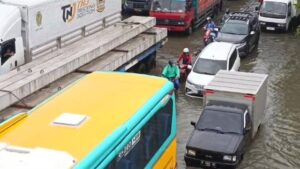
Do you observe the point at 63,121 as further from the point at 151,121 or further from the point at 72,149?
the point at 151,121

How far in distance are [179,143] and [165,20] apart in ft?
42.3

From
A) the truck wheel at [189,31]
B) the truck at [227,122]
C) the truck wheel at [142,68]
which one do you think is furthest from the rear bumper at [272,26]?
the truck at [227,122]

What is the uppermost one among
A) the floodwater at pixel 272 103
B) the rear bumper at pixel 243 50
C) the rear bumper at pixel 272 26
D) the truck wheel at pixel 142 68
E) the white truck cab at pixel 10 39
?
the white truck cab at pixel 10 39

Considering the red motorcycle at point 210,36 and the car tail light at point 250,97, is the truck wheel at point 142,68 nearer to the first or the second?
the red motorcycle at point 210,36

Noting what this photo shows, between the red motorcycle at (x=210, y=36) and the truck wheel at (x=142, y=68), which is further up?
the red motorcycle at (x=210, y=36)

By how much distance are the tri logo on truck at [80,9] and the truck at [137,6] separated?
31.0 ft

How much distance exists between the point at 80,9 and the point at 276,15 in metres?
12.3

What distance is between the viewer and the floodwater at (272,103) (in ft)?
47.0

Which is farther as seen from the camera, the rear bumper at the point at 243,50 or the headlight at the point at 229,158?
the rear bumper at the point at 243,50

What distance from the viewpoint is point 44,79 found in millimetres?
14711

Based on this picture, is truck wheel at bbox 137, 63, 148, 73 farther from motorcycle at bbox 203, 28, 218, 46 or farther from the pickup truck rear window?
the pickup truck rear window

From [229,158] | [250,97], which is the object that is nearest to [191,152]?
[229,158]

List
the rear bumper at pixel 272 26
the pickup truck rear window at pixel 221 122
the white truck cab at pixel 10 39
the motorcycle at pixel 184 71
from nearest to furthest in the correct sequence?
1. the pickup truck rear window at pixel 221 122
2. the white truck cab at pixel 10 39
3. the motorcycle at pixel 184 71
4. the rear bumper at pixel 272 26

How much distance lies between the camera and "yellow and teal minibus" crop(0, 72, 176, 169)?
678 cm
